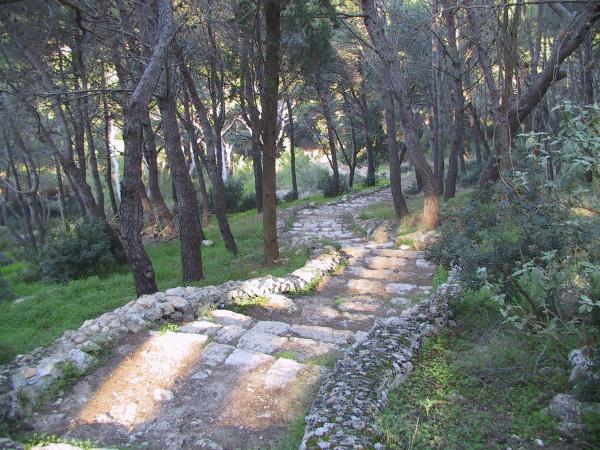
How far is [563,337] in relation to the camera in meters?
4.55

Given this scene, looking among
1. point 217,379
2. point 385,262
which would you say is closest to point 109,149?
point 385,262

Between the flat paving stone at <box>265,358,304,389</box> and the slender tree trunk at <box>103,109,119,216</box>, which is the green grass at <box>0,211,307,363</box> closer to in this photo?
the flat paving stone at <box>265,358,304,389</box>

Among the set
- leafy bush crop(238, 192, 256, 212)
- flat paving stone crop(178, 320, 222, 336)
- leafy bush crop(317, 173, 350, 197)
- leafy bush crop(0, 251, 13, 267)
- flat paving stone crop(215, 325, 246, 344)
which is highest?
leafy bush crop(317, 173, 350, 197)

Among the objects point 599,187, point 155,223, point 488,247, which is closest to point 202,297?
point 488,247

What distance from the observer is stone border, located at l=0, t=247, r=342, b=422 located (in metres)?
4.07

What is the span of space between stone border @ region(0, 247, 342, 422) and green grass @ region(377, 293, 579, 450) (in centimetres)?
286

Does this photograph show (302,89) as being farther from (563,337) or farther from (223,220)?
(563,337)

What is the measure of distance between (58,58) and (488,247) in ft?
44.5

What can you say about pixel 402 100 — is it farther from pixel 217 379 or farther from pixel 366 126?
pixel 366 126

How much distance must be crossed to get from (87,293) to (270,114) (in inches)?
194

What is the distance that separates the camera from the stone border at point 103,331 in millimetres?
4066

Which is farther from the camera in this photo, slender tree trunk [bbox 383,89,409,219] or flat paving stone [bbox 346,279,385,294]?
slender tree trunk [bbox 383,89,409,219]

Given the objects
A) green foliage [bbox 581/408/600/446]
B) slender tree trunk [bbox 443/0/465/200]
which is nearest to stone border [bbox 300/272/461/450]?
green foliage [bbox 581/408/600/446]

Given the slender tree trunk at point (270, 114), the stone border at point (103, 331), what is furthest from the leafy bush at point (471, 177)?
the stone border at point (103, 331)
